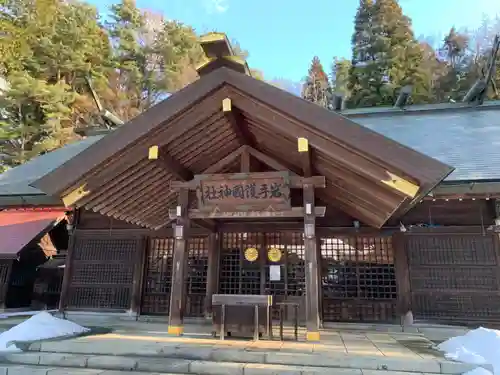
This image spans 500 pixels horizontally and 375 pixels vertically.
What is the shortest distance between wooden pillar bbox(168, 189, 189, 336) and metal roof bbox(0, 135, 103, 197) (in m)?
4.39

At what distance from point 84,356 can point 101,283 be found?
16.2 ft

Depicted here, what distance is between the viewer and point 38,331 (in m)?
5.50

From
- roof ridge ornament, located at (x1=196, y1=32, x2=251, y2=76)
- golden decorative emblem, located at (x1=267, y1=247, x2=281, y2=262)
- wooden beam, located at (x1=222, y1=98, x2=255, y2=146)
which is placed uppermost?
roof ridge ornament, located at (x1=196, y1=32, x2=251, y2=76)

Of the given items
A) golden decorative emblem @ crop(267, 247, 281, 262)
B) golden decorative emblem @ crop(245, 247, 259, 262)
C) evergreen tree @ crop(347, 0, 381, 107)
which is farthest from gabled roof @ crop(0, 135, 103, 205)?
evergreen tree @ crop(347, 0, 381, 107)

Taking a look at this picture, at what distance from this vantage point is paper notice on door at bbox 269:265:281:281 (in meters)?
8.06

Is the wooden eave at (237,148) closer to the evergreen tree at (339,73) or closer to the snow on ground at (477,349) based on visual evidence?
the snow on ground at (477,349)

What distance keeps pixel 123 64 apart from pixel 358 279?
2750 centimetres

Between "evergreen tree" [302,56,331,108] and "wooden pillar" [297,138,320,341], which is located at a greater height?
"evergreen tree" [302,56,331,108]

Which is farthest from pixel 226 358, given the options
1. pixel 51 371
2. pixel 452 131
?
pixel 452 131

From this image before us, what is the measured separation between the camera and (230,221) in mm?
8391

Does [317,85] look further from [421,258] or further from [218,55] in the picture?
[218,55]

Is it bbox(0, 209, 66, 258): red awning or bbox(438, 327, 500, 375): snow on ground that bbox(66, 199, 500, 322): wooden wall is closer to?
bbox(438, 327, 500, 375): snow on ground

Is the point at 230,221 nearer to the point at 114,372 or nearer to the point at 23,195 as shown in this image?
the point at 114,372

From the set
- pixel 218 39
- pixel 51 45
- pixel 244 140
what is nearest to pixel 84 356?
pixel 244 140
